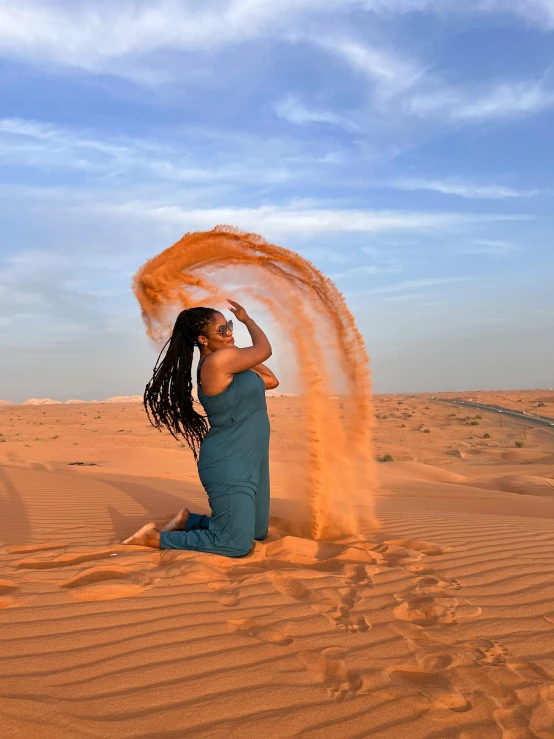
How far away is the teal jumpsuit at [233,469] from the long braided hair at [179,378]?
287mm

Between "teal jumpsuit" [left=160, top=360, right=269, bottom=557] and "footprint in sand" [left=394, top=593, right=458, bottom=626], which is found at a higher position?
"teal jumpsuit" [left=160, top=360, right=269, bottom=557]

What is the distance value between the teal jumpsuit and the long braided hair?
287 mm

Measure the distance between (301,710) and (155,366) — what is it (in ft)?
9.76

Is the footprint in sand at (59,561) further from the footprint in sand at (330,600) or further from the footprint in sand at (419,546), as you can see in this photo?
the footprint in sand at (419,546)

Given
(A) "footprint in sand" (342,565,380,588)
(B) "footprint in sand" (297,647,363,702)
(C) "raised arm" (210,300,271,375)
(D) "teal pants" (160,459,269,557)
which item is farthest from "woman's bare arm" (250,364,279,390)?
(B) "footprint in sand" (297,647,363,702)

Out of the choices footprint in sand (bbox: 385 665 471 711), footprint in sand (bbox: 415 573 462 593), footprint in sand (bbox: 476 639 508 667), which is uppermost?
footprint in sand (bbox: 385 665 471 711)

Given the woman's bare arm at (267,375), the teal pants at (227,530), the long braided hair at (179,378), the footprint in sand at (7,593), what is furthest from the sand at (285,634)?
the long braided hair at (179,378)

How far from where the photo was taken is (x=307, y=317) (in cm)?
523

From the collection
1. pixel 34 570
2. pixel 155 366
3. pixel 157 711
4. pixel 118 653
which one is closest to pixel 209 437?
pixel 155 366

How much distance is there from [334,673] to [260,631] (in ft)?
1.49

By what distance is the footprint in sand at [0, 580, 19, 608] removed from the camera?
2.80m

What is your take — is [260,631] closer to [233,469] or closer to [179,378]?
[233,469]

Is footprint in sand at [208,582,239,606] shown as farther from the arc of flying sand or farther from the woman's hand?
the woman's hand

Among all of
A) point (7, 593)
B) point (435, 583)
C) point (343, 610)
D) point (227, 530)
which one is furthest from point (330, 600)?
point (7, 593)
